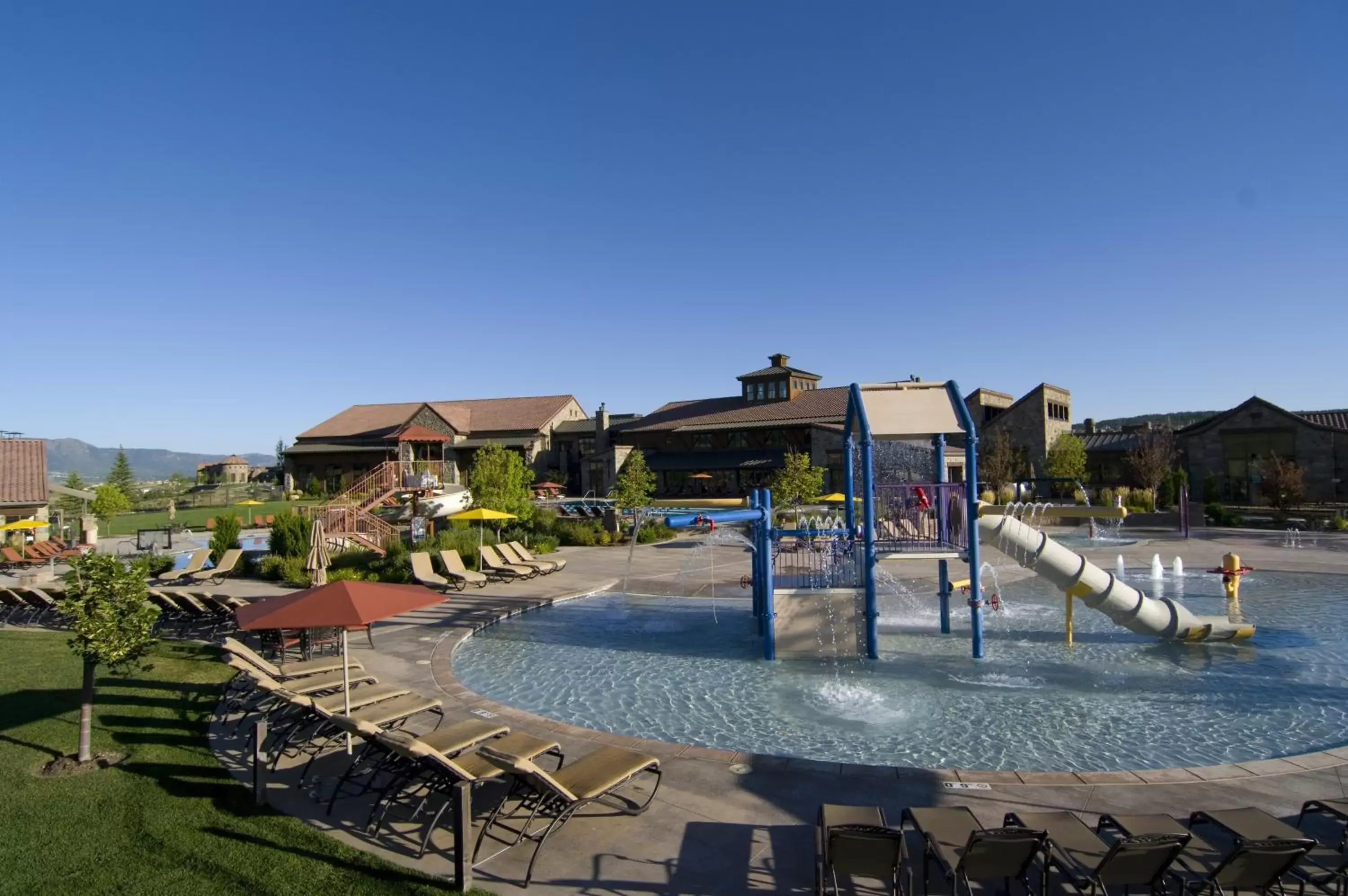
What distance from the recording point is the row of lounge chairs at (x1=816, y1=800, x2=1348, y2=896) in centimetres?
468

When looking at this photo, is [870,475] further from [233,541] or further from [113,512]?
[113,512]

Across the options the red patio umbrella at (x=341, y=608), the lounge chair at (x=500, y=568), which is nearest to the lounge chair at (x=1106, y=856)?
the red patio umbrella at (x=341, y=608)

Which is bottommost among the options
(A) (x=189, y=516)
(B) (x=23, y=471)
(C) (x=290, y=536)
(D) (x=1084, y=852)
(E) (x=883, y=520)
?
(D) (x=1084, y=852)

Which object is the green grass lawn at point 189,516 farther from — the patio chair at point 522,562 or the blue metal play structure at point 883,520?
the blue metal play structure at point 883,520

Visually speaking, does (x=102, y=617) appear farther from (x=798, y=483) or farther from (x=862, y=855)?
(x=798, y=483)

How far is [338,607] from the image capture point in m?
7.62

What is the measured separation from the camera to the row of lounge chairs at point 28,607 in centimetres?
1641

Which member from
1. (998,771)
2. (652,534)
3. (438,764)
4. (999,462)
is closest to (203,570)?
(652,534)

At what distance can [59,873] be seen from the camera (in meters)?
5.52

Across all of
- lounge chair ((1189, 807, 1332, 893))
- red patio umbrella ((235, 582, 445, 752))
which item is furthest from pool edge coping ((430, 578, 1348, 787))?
red patio umbrella ((235, 582, 445, 752))

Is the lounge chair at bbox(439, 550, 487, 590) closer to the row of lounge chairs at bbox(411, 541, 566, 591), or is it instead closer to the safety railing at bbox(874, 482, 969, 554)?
the row of lounge chairs at bbox(411, 541, 566, 591)

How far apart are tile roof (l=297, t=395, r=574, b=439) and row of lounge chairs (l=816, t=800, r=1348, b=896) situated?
51.2m

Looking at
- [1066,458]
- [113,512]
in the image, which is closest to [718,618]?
[1066,458]

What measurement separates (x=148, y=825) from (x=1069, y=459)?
1838 inches
